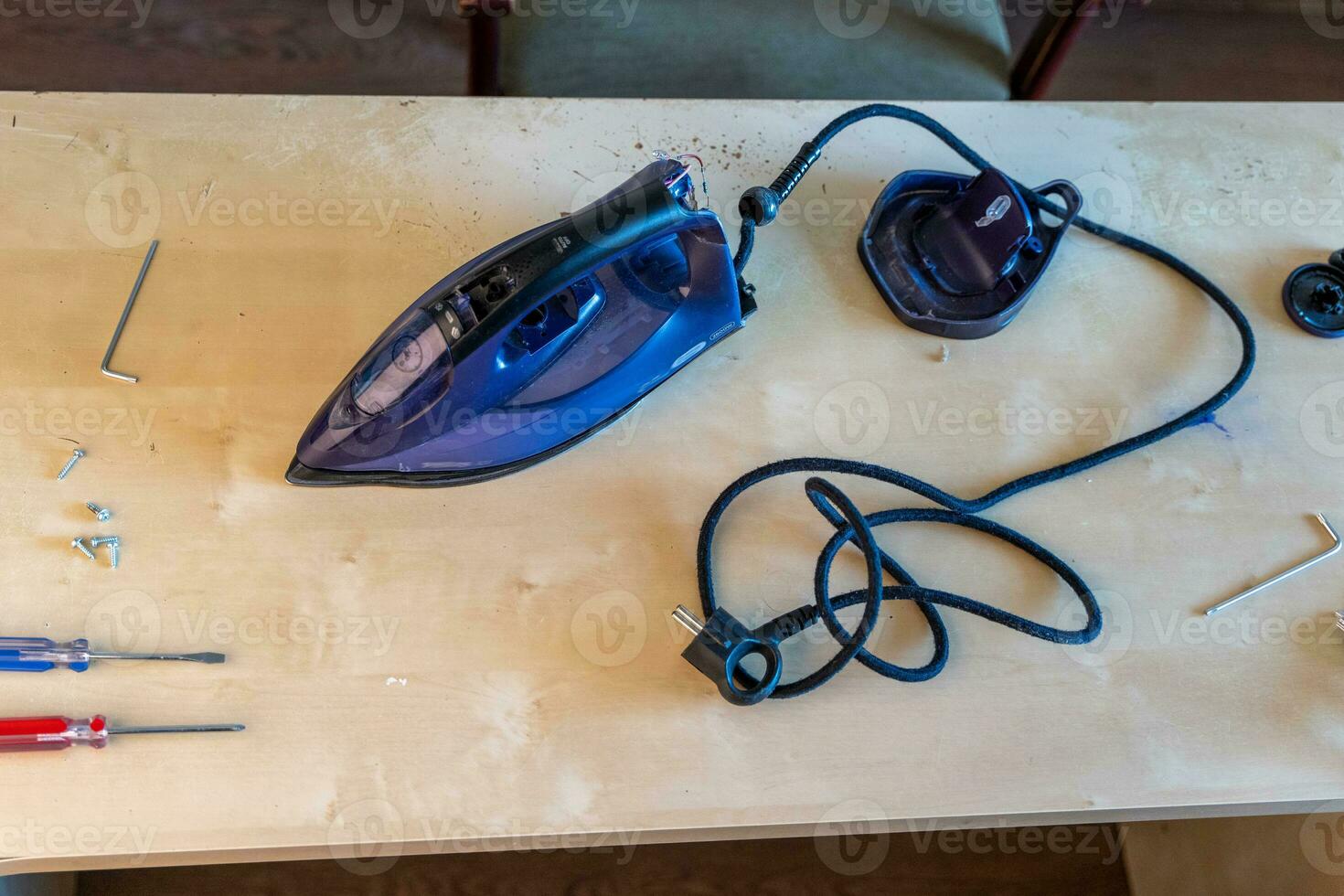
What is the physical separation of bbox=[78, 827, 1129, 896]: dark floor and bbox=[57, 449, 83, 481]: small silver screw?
65 cm

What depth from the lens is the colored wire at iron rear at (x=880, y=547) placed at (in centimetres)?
73

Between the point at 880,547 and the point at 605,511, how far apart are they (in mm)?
245

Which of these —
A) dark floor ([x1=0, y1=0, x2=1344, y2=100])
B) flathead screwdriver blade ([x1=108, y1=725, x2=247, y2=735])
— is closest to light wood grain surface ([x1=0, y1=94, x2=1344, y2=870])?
flathead screwdriver blade ([x1=108, y1=725, x2=247, y2=735])

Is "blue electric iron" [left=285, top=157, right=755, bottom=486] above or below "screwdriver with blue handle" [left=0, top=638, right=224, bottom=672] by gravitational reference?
above

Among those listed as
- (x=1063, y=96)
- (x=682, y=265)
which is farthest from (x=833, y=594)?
(x=1063, y=96)

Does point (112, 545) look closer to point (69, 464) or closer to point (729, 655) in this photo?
point (69, 464)

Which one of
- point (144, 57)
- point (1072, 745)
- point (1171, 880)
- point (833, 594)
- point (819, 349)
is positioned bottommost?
point (1171, 880)

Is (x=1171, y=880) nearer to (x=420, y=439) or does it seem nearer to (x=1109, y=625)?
(x=1109, y=625)

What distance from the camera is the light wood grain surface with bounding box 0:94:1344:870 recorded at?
2.33 ft

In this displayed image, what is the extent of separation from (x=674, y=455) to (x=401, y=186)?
0.37 m

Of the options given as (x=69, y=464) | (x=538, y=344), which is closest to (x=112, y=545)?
(x=69, y=464)

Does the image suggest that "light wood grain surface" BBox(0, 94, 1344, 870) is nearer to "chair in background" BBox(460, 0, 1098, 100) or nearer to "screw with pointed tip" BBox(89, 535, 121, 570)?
"screw with pointed tip" BBox(89, 535, 121, 570)

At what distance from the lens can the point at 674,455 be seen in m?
0.81

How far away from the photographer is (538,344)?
75 centimetres
